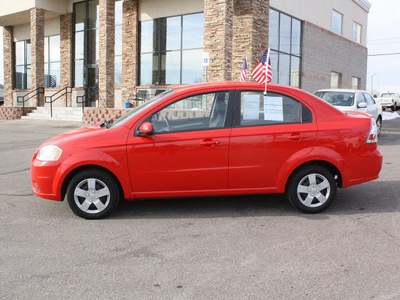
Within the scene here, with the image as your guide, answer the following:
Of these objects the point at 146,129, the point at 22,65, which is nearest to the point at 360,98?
the point at 146,129

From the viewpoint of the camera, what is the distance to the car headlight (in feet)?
16.4

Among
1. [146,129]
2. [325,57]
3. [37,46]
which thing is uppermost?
[325,57]

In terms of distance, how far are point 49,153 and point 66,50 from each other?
2236 centimetres

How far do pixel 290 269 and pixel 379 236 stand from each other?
1459mm

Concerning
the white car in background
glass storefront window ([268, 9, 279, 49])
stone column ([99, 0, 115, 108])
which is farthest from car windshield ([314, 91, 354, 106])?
stone column ([99, 0, 115, 108])

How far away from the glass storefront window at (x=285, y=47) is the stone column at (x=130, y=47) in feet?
23.4

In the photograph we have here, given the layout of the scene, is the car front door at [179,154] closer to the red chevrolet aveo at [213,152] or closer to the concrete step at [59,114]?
the red chevrolet aveo at [213,152]

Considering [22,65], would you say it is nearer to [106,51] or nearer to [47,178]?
[106,51]

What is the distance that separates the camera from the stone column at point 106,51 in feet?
65.6

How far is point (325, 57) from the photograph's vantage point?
27047 millimetres

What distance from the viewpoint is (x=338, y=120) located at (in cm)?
538

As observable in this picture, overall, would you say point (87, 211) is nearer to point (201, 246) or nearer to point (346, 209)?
point (201, 246)

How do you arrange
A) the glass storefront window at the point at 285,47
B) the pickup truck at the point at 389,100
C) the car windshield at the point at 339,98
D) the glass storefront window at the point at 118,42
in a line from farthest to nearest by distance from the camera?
1. the pickup truck at the point at 389,100
2. the glass storefront window at the point at 118,42
3. the glass storefront window at the point at 285,47
4. the car windshield at the point at 339,98

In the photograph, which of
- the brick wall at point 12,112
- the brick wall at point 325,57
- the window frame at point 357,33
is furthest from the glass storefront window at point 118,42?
the window frame at point 357,33
